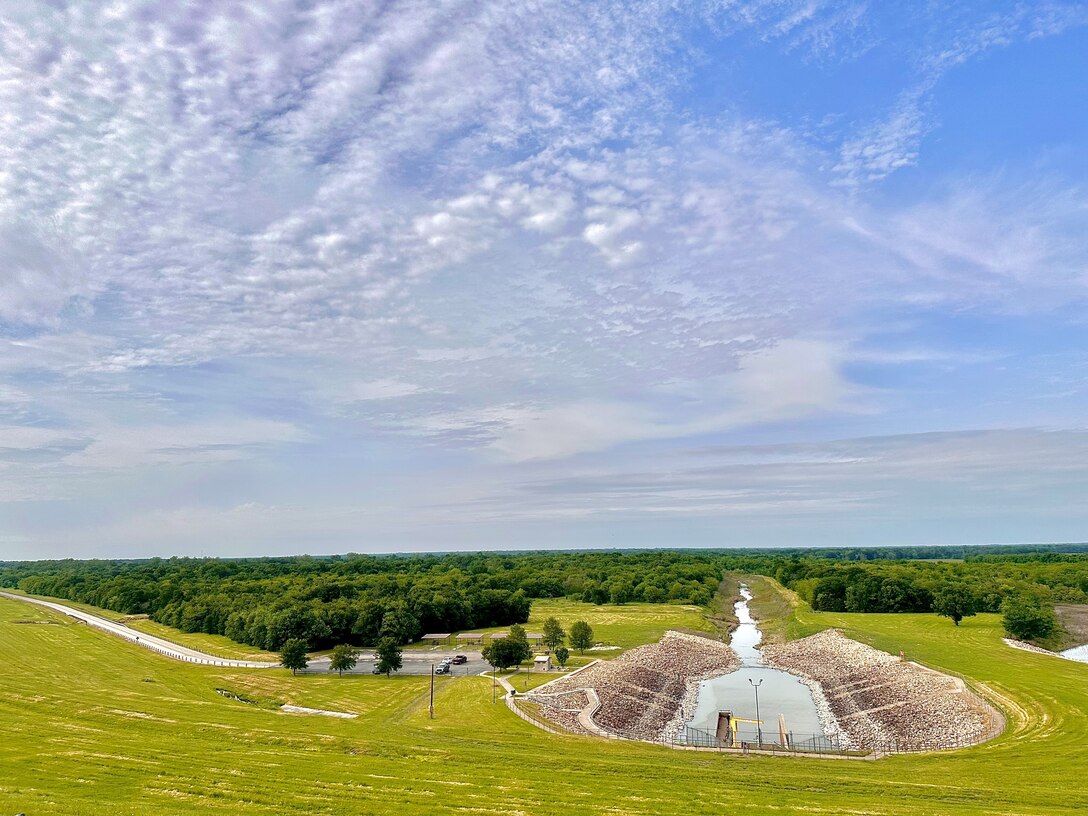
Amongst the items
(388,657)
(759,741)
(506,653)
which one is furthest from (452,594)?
(759,741)

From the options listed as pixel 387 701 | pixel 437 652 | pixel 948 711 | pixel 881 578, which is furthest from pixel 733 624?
pixel 387 701

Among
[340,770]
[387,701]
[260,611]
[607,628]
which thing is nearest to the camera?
[340,770]

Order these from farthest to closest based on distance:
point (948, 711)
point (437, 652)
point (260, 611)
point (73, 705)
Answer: point (260, 611) < point (437, 652) < point (948, 711) < point (73, 705)

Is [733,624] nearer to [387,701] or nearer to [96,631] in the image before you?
[387,701]

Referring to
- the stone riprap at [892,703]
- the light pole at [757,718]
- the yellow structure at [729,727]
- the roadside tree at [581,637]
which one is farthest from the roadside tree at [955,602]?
the yellow structure at [729,727]

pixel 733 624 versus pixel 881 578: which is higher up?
pixel 881 578

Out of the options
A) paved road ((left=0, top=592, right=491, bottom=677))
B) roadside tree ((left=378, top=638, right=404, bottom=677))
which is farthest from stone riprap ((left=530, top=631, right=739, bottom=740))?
roadside tree ((left=378, top=638, right=404, bottom=677))

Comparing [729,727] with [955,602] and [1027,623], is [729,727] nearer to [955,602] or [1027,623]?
[1027,623]

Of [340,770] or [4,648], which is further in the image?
[4,648]
